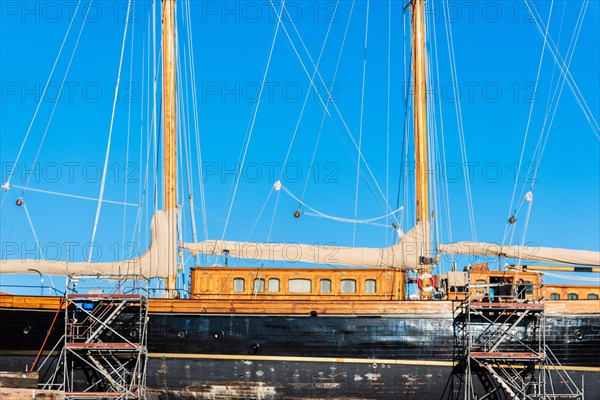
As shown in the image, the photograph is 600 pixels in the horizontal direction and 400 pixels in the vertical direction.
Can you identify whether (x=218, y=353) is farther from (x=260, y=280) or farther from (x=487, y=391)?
(x=487, y=391)

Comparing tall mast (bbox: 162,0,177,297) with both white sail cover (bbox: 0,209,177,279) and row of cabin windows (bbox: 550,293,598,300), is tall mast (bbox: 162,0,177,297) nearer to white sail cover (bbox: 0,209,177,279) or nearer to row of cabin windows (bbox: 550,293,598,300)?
white sail cover (bbox: 0,209,177,279)

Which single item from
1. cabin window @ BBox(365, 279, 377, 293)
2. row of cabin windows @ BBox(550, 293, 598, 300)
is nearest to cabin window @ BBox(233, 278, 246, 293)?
cabin window @ BBox(365, 279, 377, 293)

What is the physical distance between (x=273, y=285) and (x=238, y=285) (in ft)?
4.63

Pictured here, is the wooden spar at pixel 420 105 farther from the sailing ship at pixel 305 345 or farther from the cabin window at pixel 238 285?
the cabin window at pixel 238 285

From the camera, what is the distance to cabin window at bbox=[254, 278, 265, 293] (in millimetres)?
38031

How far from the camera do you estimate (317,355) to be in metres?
36.3

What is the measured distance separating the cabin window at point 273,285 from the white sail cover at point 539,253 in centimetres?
866

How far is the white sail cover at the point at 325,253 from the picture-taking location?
126 feet

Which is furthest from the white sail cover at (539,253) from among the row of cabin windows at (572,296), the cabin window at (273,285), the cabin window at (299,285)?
the cabin window at (273,285)

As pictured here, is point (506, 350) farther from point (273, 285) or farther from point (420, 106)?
point (420, 106)

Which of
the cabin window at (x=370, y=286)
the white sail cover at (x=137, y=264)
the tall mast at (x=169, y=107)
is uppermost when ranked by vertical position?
the tall mast at (x=169, y=107)

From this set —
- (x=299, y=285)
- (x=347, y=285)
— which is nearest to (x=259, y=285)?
(x=299, y=285)

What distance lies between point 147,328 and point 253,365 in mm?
4345

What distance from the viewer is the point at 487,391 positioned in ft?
117
